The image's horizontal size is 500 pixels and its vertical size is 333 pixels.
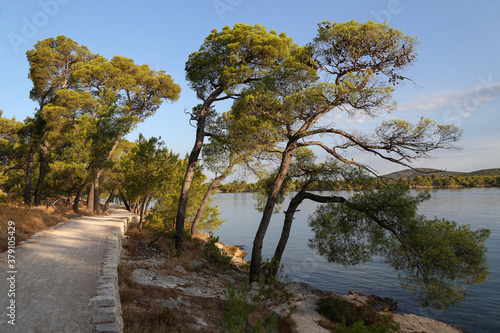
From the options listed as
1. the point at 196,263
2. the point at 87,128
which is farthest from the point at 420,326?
the point at 87,128

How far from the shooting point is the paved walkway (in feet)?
13.8

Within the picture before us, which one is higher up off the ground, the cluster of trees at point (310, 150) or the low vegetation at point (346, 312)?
the cluster of trees at point (310, 150)

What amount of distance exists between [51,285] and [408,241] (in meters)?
10.9

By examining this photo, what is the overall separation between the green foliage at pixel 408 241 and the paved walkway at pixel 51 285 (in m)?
9.09

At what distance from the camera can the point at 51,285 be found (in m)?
5.68

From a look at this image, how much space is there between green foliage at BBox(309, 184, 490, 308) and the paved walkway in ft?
29.8

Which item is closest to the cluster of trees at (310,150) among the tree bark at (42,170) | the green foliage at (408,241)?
the green foliage at (408,241)

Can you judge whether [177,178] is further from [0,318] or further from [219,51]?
[0,318]

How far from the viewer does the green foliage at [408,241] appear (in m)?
9.36

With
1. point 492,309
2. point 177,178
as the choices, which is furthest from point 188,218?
point 492,309

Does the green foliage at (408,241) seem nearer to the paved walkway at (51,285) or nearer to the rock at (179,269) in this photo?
the rock at (179,269)

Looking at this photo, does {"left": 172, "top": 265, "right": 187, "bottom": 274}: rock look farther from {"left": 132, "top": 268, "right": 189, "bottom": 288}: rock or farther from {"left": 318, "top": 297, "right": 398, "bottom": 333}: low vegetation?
{"left": 318, "top": 297, "right": 398, "bottom": 333}: low vegetation

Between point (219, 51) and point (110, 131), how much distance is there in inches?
495

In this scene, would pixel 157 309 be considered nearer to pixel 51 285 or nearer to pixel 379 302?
pixel 51 285
